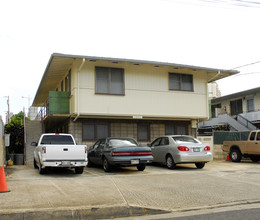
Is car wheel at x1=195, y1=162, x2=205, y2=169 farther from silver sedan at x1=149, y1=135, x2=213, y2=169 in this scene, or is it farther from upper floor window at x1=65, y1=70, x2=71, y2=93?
upper floor window at x1=65, y1=70, x2=71, y2=93

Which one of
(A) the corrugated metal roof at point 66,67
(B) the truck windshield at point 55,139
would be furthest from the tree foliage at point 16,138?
(B) the truck windshield at point 55,139

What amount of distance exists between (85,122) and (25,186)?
30.6ft

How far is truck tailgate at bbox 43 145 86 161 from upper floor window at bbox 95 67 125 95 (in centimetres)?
585

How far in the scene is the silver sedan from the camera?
1406cm

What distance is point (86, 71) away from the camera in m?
17.5

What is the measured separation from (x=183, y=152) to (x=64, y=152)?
16.9 feet

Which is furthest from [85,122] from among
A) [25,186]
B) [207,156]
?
[25,186]

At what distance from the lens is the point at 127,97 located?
18.3m

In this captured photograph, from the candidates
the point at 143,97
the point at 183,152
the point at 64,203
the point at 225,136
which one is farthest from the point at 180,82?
the point at 64,203

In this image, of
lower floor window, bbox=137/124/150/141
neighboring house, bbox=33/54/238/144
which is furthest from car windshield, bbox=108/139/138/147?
lower floor window, bbox=137/124/150/141

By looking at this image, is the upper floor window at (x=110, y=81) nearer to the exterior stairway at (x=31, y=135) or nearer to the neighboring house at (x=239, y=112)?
the exterior stairway at (x=31, y=135)

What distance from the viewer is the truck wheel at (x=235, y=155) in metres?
19.0

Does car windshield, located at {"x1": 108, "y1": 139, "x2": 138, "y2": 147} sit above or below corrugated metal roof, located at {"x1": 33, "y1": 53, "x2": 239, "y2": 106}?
below

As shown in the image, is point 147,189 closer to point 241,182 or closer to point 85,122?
point 241,182
